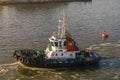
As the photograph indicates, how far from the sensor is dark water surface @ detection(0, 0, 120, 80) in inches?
1916

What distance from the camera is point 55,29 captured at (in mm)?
74438

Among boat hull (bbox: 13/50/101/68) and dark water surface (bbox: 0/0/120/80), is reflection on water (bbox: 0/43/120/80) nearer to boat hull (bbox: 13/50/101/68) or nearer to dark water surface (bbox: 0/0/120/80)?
dark water surface (bbox: 0/0/120/80)

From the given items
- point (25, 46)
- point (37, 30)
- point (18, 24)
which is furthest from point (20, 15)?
point (25, 46)

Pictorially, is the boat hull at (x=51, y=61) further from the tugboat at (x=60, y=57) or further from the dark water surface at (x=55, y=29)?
the dark water surface at (x=55, y=29)

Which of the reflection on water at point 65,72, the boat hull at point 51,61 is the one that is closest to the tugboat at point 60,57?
the boat hull at point 51,61

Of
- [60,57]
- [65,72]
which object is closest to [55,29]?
[60,57]

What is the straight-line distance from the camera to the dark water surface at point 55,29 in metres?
48.7

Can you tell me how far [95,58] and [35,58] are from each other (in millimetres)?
9302

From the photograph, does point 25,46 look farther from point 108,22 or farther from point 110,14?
point 110,14

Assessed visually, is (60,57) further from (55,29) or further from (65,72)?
(55,29)

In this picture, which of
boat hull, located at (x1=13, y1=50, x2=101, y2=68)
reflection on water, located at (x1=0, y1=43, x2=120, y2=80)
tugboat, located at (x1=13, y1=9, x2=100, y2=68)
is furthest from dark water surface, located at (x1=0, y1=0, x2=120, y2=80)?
tugboat, located at (x1=13, y1=9, x2=100, y2=68)

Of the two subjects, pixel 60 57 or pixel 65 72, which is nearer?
pixel 65 72

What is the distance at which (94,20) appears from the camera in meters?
83.4

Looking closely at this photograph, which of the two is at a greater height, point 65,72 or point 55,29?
point 55,29
